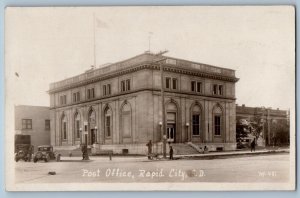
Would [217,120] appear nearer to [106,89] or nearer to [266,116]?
[266,116]

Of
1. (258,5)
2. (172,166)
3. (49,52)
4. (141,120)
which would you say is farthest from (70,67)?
(258,5)

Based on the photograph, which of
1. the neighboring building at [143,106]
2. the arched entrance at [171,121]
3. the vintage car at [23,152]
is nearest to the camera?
the vintage car at [23,152]

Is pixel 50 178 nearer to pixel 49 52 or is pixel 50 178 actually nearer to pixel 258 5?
pixel 49 52

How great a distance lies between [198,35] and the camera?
29.9ft

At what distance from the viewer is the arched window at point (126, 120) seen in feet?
30.5

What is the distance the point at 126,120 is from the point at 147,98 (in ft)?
1.29

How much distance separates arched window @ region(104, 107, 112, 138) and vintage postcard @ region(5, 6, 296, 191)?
17 mm

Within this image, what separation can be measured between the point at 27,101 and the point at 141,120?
4.70 ft

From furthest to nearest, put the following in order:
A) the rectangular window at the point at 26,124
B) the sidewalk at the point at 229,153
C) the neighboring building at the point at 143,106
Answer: the neighboring building at the point at 143,106, the sidewalk at the point at 229,153, the rectangular window at the point at 26,124

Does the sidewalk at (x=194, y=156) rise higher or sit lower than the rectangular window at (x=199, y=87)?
lower

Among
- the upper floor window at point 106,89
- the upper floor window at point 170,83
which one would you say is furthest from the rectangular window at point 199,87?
the upper floor window at point 106,89

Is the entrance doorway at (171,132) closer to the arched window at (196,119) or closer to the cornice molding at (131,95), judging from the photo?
the arched window at (196,119)

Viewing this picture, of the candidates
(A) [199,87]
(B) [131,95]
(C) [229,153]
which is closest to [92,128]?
(B) [131,95]

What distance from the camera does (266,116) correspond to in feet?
30.4
